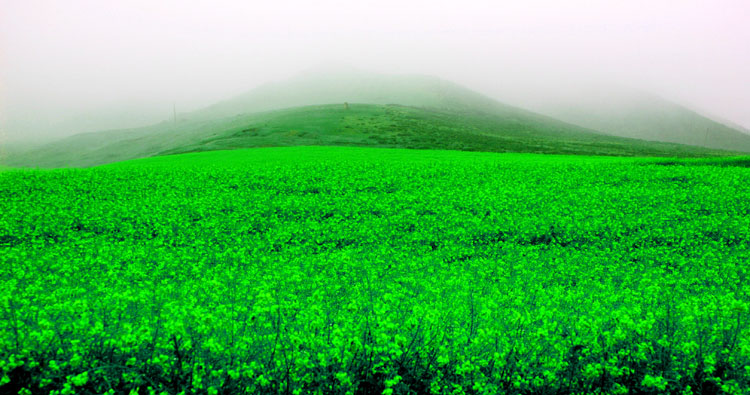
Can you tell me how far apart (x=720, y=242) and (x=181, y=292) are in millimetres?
19849

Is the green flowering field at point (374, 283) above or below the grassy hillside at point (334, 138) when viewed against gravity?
below

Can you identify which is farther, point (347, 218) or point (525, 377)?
point (347, 218)

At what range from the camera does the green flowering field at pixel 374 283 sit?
21.7ft

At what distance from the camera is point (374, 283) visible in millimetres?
12172

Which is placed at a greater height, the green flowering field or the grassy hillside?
the grassy hillside

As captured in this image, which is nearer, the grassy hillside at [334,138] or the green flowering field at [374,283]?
the green flowering field at [374,283]

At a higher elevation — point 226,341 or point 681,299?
point 226,341

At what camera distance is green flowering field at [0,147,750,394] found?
6.63m

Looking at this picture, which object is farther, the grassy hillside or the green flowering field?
the grassy hillside

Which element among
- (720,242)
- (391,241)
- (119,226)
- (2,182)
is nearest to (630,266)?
(720,242)

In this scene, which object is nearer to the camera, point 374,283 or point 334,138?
point 374,283

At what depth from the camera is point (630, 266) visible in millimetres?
15000

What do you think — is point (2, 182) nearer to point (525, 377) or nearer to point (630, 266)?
point (525, 377)

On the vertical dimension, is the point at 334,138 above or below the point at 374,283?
above
